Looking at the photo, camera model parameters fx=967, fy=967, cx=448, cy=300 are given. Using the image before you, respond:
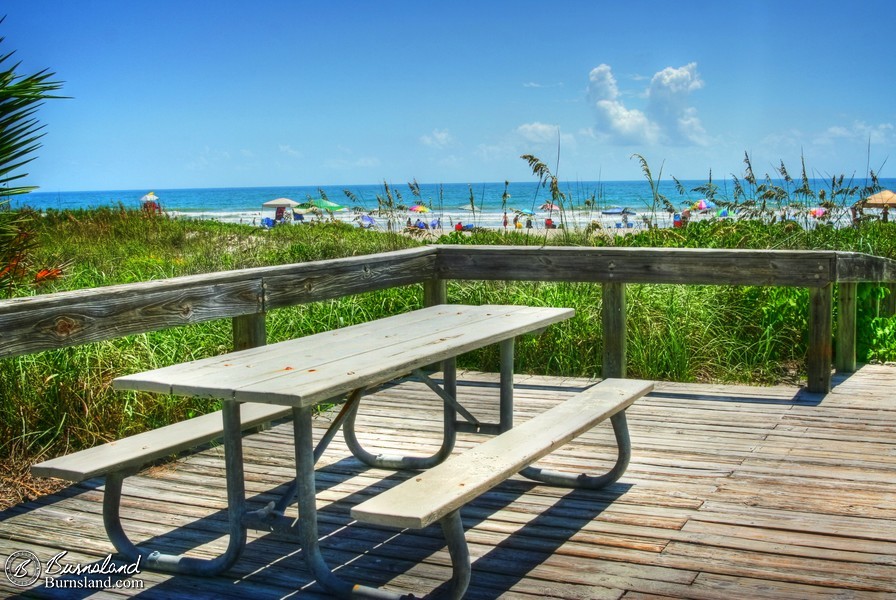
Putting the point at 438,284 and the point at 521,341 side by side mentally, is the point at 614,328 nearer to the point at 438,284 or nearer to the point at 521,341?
the point at 521,341

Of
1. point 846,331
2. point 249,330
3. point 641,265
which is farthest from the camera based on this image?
point 846,331

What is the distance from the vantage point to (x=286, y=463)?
477 cm

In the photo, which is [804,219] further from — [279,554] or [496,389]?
[279,554]

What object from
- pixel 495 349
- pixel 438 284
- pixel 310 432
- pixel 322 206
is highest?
pixel 322 206

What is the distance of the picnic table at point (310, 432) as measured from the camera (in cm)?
292

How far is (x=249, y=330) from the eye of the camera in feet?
16.9

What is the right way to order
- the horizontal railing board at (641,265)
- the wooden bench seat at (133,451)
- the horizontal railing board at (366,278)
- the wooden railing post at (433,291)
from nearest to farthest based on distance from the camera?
1. the wooden bench seat at (133,451)
2. the horizontal railing board at (366,278)
3. the horizontal railing board at (641,265)
4. the wooden railing post at (433,291)

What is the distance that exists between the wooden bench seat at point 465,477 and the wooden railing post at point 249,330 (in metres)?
1.87

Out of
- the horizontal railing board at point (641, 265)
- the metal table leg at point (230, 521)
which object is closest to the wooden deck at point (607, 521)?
the metal table leg at point (230, 521)

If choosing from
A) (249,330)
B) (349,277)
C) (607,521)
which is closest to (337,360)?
(607,521)

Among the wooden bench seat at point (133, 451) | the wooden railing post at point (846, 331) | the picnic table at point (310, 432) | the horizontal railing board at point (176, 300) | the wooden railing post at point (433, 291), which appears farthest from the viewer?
the wooden railing post at point (433, 291)

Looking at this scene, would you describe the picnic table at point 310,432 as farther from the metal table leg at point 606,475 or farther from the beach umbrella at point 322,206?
the beach umbrella at point 322,206

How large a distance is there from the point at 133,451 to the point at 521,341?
3941 mm

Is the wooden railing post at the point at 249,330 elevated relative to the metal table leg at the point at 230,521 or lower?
elevated
